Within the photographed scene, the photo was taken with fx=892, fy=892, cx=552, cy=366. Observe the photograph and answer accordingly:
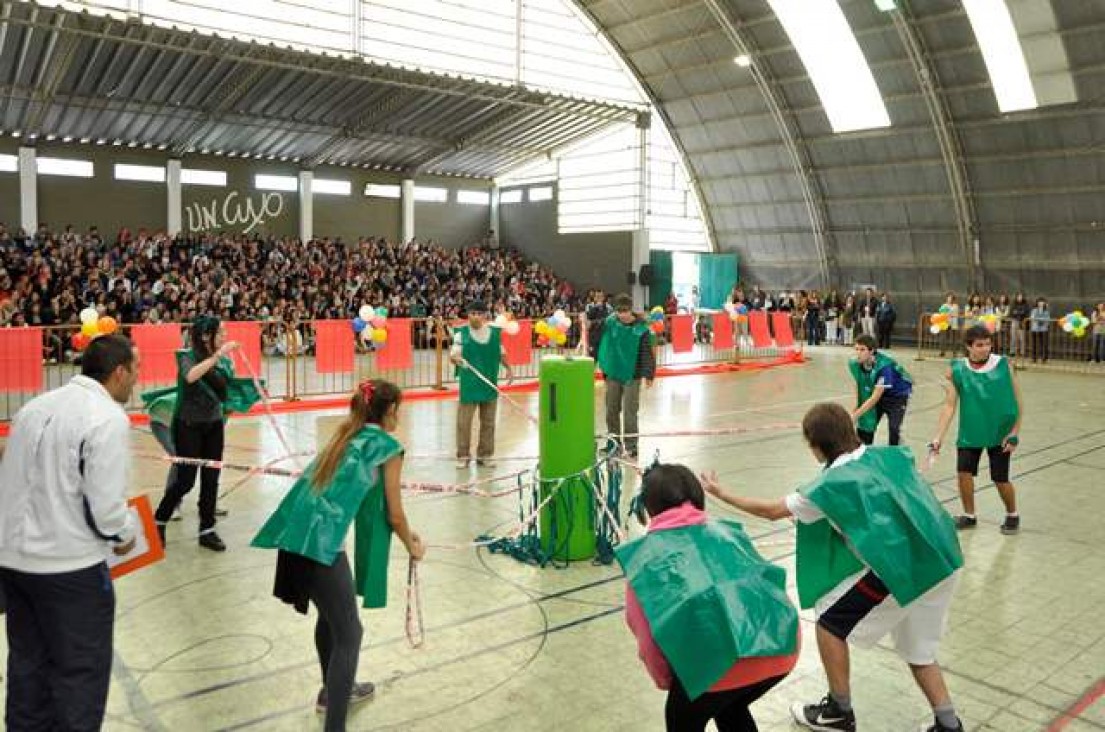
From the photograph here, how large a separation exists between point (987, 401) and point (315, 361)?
1416cm

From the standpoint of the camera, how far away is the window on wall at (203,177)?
29594 millimetres

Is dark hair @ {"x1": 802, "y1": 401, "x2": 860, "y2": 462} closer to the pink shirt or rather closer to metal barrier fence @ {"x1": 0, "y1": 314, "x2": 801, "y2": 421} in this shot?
the pink shirt

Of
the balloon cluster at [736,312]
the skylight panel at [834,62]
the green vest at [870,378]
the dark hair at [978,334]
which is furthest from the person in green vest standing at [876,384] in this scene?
the skylight panel at [834,62]

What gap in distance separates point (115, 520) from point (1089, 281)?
91.5ft

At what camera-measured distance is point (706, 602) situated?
9.09 feet

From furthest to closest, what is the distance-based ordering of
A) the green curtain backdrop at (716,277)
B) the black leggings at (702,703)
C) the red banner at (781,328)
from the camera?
the green curtain backdrop at (716,277), the red banner at (781,328), the black leggings at (702,703)

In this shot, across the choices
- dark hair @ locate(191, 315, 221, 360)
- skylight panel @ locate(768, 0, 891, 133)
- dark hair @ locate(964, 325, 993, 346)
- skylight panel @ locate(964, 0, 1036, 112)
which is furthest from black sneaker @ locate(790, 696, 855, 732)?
skylight panel @ locate(768, 0, 891, 133)

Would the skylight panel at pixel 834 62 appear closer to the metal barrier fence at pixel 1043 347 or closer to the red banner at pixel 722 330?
the metal barrier fence at pixel 1043 347

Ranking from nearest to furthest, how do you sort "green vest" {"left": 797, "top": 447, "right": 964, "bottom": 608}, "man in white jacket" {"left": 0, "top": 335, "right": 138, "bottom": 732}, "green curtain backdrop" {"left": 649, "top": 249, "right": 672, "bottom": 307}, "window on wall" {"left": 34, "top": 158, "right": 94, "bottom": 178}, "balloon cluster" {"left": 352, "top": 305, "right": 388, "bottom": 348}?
"man in white jacket" {"left": 0, "top": 335, "right": 138, "bottom": 732}, "green vest" {"left": 797, "top": 447, "right": 964, "bottom": 608}, "balloon cluster" {"left": 352, "top": 305, "right": 388, "bottom": 348}, "window on wall" {"left": 34, "top": 158, "right": 94, "bottom": 178}, "green curtain backdrop" {"left": 649, "top": 249, "right": 672, "bottom": 307}

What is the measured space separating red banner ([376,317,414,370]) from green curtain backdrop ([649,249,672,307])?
723 inches

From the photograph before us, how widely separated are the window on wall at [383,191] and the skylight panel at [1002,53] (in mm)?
20675

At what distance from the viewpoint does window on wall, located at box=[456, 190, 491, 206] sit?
36.9m

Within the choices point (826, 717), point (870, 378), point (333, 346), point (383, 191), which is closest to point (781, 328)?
point (333, 346)

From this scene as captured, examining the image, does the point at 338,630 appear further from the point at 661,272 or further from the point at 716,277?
the point at 716,277
